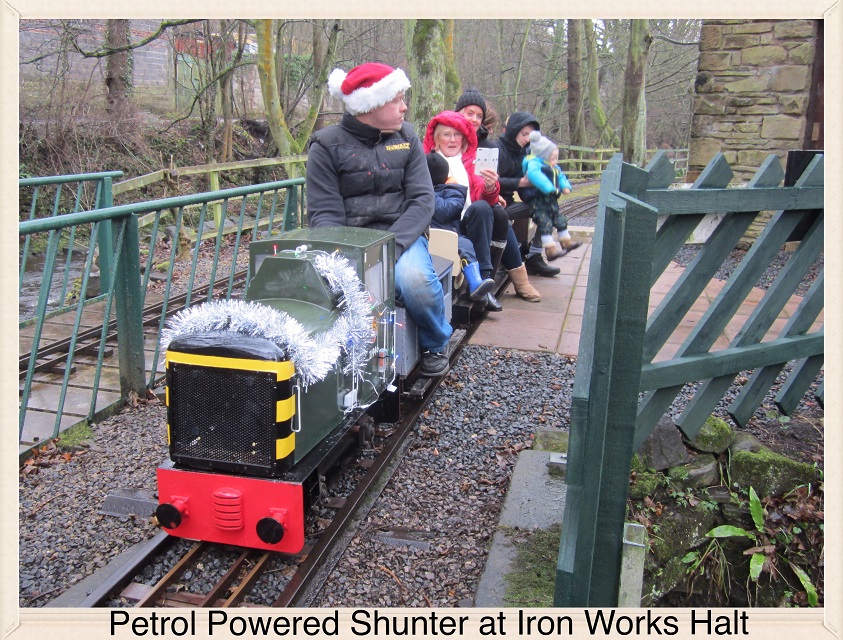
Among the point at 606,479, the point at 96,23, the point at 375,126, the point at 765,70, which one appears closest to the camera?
the point at 606,479

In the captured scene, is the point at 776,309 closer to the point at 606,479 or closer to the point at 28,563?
the point at 606,479

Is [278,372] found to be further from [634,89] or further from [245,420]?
[634,89]

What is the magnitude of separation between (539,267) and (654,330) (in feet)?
17.9

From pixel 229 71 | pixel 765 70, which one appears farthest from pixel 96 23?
pixel 765 70

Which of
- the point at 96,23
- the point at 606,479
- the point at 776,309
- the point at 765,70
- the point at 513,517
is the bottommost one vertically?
the point at 513,517

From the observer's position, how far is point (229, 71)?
48.8 ft

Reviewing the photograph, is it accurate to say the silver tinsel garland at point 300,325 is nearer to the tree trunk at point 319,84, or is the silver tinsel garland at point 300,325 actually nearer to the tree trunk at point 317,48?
the tree trunk at point 319,84

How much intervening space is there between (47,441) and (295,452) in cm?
175

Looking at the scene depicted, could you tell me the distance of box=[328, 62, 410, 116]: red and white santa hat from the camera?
3.93 m

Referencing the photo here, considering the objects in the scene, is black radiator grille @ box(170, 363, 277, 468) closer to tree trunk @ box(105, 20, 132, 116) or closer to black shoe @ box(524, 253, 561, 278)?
black shoe @ box(524, 253, 561, 278)

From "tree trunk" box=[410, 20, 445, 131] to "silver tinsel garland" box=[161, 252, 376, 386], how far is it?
6452 millimetres

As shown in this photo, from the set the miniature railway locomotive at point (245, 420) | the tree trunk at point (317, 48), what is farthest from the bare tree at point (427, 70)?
the tree trunk at point (317, 48)

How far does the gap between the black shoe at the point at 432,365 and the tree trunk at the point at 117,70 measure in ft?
36.2

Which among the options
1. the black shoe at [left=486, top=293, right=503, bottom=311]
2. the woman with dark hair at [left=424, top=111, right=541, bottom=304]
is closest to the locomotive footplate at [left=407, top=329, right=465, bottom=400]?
the black shoe at [left=486, top=293, right=503, bottom=311]
